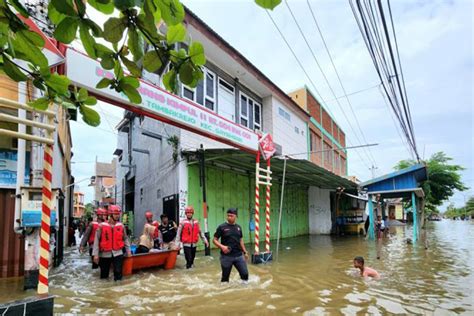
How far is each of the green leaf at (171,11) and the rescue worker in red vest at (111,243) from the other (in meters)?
6.65

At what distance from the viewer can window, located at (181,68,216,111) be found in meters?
13.6

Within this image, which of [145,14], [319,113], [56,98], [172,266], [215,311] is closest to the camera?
[145,14]

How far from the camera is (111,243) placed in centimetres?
746

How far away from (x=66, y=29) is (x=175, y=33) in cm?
53

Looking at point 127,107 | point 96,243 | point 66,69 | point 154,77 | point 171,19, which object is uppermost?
point 154,77

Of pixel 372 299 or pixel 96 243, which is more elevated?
pixel 96 243

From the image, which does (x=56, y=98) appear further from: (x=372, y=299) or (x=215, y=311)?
(x=372, y=299)

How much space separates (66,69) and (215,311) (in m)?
4.65

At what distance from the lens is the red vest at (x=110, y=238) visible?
24.4ft

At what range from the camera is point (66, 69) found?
17.9ft

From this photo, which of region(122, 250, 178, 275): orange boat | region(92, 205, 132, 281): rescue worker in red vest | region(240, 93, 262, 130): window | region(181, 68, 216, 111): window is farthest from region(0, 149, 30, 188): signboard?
region(240, 93, 262, 130): window

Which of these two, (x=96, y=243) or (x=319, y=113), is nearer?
(x=96, y=243)

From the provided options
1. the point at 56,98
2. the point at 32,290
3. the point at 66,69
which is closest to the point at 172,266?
the point at 32,290

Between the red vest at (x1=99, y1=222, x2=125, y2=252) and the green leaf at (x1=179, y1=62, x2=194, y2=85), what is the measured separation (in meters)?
6.45
